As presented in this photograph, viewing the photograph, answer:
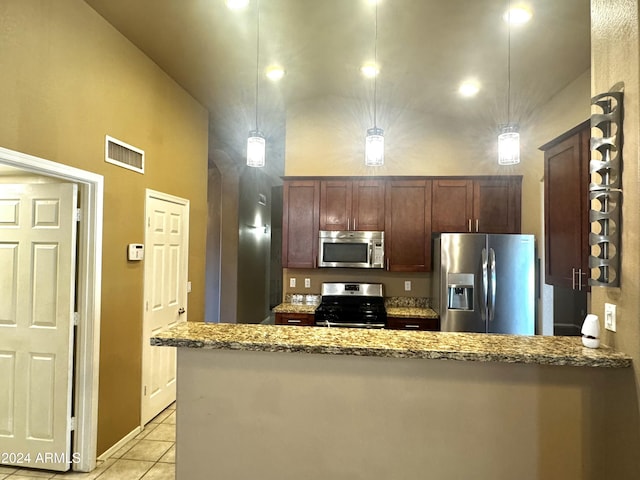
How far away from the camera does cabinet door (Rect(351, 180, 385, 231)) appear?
14.1 feet

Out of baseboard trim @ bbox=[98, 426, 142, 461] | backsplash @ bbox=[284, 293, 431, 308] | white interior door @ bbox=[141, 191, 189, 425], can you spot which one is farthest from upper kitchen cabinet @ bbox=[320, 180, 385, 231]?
baseboard trim @ bbox=[98, 426, 142, 461]

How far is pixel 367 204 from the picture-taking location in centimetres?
432

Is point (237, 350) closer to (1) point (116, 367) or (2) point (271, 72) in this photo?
(1) point (116, 367)

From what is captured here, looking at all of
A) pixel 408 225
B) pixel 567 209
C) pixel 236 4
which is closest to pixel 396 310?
pixel 408 225

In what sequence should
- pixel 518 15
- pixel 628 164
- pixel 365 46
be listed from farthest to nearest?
pixel 365 46
pixel 518 15
pixel 628 164

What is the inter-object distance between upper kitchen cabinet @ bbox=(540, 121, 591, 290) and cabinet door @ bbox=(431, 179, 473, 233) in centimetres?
158

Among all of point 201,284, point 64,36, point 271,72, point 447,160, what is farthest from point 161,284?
point 447,160

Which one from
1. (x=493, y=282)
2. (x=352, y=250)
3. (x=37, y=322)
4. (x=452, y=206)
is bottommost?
(x=37, y=322)

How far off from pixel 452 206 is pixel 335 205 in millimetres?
1311

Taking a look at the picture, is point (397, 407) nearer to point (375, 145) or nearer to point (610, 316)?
point (610, 316)

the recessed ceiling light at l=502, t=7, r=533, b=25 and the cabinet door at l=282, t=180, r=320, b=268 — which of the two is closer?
the recessed ceiling light at l=502, t=7, r=533, b=25

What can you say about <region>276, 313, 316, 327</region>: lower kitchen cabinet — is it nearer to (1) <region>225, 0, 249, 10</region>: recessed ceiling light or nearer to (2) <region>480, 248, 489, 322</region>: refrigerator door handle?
(2) <region>480, 248, 489, 322</region>: refrigerator door handle

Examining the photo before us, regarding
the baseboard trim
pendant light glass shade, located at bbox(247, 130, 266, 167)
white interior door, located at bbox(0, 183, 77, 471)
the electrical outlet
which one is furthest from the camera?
the baseboard trim

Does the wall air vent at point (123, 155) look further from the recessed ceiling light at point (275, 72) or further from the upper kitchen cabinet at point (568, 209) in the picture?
the upper kitchen cabinet at point (568, 209)
